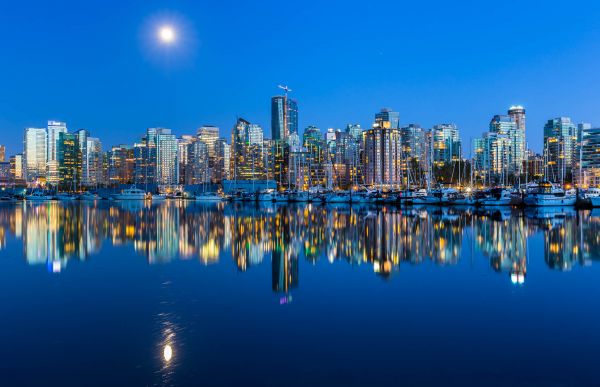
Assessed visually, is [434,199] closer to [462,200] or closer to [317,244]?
[462,200]

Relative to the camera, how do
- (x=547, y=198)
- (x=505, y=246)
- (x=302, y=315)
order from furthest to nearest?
(x=547, y=198), (x=505, y=246), (x=302, y=315)

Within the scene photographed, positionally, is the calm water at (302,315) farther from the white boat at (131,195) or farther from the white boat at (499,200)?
the white boat at (131,195)

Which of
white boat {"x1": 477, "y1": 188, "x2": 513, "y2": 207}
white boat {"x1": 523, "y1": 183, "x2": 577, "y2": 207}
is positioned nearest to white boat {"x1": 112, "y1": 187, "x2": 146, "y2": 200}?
white boat {"x1": 477, "y1": 188, "x2": 513, "y2": 207}

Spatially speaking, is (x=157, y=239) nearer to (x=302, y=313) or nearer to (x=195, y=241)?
(x=195, y=241)

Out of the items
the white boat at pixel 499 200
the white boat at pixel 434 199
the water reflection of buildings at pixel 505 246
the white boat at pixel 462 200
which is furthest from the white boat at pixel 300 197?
the water reflection of buildings at pixel 505 246

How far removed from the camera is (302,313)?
15.1 meters

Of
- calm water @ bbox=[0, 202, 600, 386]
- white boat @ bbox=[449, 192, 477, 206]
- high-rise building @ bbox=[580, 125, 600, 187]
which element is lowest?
calm water @ bbox=[0, 202, 600, 386]

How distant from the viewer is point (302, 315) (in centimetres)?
1488

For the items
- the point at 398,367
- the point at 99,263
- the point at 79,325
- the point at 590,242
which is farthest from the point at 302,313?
A: the point at 590,242

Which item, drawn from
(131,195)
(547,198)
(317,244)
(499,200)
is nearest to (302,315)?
(317,244)

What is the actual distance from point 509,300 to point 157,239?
926 inches

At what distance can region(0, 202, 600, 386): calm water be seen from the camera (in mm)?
10609

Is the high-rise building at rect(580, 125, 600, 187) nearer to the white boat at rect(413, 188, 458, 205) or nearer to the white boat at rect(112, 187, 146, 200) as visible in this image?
the white boat at rect(413, 188, 458, 205)

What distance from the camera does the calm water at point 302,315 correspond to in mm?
10609
